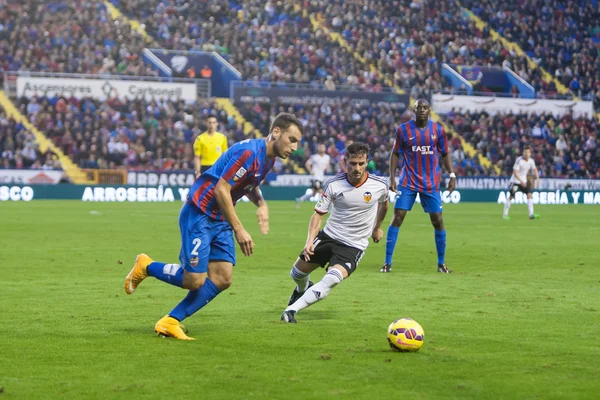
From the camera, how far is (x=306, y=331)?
7875mm

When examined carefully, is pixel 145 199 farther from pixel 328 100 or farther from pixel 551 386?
pixel 551 386

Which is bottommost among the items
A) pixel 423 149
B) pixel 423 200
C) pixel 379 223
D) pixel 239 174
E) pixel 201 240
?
pixel 423 200

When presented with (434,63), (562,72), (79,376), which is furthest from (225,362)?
(562,72)

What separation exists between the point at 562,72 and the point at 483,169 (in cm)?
1231

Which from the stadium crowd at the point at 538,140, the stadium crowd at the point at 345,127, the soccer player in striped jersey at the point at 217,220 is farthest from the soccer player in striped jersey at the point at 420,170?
the stadium crowd at the point at 538,140

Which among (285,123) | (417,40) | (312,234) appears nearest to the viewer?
(285,123)

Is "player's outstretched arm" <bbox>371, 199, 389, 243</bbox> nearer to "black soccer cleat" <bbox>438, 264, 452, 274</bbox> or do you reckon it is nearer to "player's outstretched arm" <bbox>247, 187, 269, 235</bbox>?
"player's outstretched arm" <bbox>247, 187, 269, 235</bbox>

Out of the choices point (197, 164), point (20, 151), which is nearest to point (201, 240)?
point (197, 164)

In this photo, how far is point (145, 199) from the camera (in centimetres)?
3772

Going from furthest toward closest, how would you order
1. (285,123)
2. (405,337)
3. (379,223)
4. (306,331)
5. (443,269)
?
(443,269)
(379,223)
(306,331)
(285,123)
(405,337)

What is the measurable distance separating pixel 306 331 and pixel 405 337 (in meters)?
1.25

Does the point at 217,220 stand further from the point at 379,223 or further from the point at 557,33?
the point at 557,33

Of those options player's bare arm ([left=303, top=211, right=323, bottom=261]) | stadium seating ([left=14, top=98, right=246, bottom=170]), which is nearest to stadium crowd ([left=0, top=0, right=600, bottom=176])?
stadium seating ([left=14, top=98, right=246, bottom=170])

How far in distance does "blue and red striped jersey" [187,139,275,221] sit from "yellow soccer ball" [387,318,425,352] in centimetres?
159
